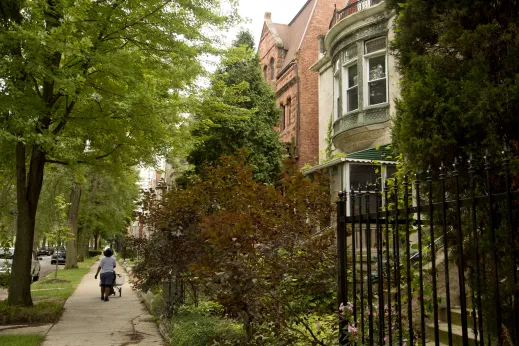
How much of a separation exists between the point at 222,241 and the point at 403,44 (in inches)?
105

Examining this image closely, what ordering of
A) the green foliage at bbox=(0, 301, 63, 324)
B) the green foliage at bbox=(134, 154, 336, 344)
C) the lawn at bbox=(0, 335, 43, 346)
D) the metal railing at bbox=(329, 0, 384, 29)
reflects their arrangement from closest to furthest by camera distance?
the green foliage at bbox=(134, 154, 336, 344), the lawn at bbox=(0, 335, 43, 346), the green foliage at bbox=(0, 301, 63, 324), the metal railing at bbox=(329, 0, 384, 29)

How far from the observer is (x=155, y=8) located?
10.8 m

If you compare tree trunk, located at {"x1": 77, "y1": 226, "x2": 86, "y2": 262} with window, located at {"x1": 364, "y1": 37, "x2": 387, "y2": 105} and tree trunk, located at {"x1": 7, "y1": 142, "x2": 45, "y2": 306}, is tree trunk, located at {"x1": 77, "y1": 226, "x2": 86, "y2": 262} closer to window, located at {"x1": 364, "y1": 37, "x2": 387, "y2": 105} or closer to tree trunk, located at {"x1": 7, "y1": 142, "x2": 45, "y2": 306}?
tree trunk, located at {"x1": 7, "y1": 142, "x2": 45, "y2": 306}

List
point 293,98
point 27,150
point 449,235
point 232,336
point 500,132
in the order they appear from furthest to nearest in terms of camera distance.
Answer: point 293,98 → point 27,150 → point 232,336 → point 449,235 → point 500,132

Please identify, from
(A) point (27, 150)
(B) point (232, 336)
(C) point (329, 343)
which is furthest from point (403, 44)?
(A) point (27, 150)

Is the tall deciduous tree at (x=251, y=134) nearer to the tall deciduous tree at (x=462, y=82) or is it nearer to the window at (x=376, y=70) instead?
the window at (x=376, y=70)

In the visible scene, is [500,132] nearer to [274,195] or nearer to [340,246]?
[340,246]

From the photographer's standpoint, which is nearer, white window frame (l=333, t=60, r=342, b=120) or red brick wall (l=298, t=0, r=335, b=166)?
white window frame (l=333, t=60, r=342, b=120)

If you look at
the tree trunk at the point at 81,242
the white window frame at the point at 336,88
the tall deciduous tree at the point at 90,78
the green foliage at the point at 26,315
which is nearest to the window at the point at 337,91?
the white window frame at the point at 336,88

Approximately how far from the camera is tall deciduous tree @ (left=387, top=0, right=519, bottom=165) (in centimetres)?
395

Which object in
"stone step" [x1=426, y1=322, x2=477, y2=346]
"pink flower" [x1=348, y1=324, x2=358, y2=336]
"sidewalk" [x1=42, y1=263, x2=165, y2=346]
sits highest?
"pink flower" [x1=348, y1=324, x2=358, y2=336]

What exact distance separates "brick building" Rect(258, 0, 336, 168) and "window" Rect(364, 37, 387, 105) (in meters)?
7.63

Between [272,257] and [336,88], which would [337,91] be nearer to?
[336,88]

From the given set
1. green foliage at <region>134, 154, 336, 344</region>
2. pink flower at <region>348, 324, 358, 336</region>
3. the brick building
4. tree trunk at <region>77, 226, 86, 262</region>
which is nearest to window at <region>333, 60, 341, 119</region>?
the brick building
